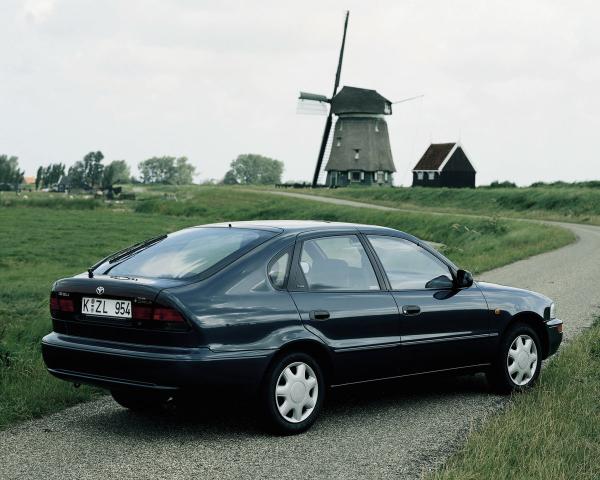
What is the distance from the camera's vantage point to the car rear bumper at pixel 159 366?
595 cm

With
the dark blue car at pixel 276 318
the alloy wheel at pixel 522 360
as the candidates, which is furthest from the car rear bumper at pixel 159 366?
the alloy wheel at pixel 522 360

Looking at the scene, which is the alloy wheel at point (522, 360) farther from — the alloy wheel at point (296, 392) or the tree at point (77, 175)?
the tree at point (77, 175)

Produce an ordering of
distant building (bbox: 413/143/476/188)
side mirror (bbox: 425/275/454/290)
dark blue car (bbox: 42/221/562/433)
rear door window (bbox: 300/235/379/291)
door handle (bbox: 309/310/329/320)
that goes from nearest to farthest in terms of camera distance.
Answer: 1. dark blue car (bbox: 42/221/562/433)
2. door handle (bbox: 309/310/329/320)
3. rear door window (bbox: 300/235/379/291)
4. side mirror (bbox: 425/275/454/290)
5. distant building (bbox: 413/143/476/188)

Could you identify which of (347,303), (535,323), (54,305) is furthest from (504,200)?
(54,305)

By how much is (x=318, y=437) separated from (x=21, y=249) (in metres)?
30.9

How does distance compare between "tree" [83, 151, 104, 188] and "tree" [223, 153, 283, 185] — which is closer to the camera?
"tree" [83, 151, 104, 188]

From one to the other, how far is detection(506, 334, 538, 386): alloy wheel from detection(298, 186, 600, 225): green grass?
40476 millimetres

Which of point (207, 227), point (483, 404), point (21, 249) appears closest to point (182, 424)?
point (207, 227)

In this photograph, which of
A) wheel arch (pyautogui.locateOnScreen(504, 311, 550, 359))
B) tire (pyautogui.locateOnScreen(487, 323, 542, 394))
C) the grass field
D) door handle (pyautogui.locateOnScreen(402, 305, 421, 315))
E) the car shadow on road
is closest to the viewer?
the car shadow on road

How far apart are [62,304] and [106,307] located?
0.49 m

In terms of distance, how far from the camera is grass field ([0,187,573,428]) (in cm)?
818

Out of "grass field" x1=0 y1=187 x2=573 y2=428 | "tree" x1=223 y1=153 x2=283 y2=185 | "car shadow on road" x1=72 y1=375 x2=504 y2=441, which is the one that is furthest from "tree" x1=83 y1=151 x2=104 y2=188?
"car shadow on road" x1=72 y1=375 x2=504 y2=441

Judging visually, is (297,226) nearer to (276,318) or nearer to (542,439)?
(276,318)

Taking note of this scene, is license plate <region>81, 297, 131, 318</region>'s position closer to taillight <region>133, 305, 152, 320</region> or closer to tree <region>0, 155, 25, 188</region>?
taillight <region>133, 305, 152, 320</region>
